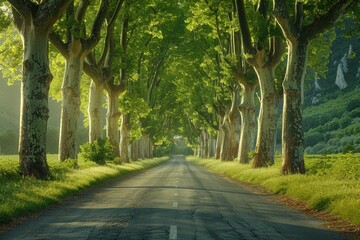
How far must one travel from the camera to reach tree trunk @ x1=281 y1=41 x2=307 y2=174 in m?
20.5

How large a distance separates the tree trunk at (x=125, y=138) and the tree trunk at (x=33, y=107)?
26.8 metres

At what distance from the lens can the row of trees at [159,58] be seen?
17.9m

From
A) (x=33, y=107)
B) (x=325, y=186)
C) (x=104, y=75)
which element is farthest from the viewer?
(x=104, y=75)

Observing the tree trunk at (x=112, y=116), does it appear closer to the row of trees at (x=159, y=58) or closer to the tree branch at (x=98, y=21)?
the row of trees at (x=159, y=58)

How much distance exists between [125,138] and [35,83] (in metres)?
28.2

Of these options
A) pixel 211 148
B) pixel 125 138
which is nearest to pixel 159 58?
pixel 125 138

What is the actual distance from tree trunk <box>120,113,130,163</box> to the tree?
26.9m

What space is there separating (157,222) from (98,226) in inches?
51.4

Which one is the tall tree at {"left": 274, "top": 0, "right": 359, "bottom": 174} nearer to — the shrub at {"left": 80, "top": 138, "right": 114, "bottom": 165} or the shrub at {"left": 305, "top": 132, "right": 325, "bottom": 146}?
the shrub at {"left": 80, "top": 138, "right": 114, "bottom": 165}

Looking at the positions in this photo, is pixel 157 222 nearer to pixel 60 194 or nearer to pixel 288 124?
pixel 60 194

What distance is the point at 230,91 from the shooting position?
43.7m

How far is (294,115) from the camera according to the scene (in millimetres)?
20594

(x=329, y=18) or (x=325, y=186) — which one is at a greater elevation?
(x=329, y=18)

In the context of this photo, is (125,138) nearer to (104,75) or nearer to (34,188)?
(104,75)
